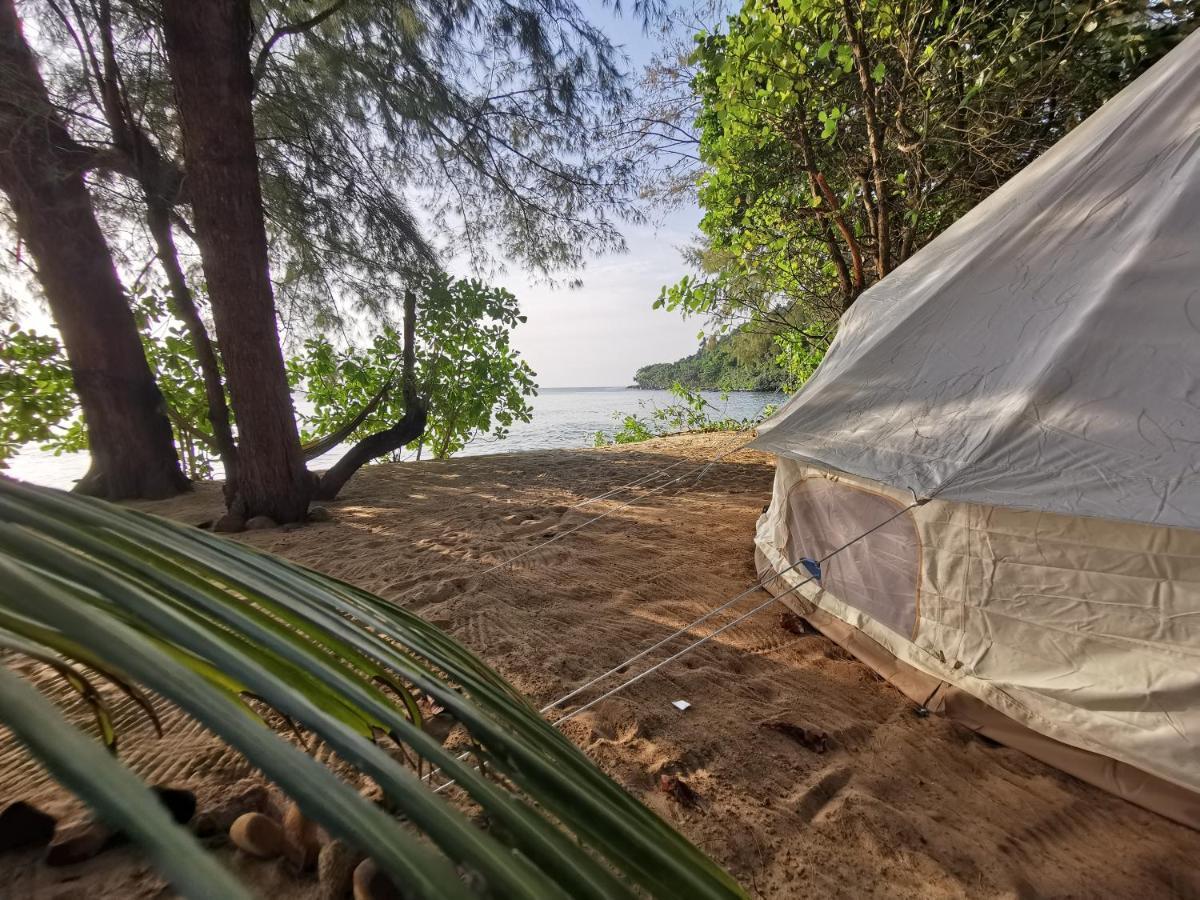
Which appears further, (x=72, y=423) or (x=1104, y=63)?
(x=72, y=423)

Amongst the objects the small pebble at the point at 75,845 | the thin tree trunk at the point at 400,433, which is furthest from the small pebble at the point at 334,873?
the thin tree trunk at the point at 400,433

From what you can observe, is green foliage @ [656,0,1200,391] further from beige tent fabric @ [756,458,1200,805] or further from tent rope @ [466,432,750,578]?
beige tent fabric @ [756,458,1200,805]

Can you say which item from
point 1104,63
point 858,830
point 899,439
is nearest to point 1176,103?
point 899,439

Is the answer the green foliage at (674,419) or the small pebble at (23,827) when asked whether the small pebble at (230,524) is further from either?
the green foliage at (674,419)

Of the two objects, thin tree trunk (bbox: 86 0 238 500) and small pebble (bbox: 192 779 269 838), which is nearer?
small pebble (bbox: 192 779 269 838)

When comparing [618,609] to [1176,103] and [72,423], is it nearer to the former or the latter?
[1176,103]

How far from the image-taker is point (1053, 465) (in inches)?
57.0

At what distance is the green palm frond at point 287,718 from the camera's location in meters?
0.24

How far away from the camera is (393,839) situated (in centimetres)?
25

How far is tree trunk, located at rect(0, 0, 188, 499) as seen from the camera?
13.2ft

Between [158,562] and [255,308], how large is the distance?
12.9ft

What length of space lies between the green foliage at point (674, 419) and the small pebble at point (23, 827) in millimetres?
9152

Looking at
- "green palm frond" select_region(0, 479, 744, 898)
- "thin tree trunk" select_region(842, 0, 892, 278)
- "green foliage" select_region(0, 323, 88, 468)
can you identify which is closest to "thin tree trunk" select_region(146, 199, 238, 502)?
"green foliage" select_region(0, 323, 88, 468)

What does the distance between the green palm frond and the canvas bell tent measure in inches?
60.8
